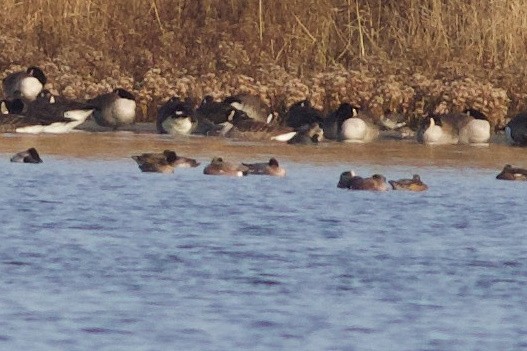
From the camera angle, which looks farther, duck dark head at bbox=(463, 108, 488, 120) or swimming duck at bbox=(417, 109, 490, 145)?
duck dark head at bbox=(463, 108, 488, 120)

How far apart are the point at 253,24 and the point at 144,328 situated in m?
16.3

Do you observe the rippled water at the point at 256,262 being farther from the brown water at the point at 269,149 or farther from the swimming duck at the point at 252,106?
the swimming duck at the point at 252,106

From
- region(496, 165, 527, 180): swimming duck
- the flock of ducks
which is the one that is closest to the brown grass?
the flock of ducks

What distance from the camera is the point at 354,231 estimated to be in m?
14.7

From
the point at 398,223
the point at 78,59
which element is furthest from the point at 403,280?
the point at 78,59

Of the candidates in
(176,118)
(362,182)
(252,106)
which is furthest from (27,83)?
(362,182)

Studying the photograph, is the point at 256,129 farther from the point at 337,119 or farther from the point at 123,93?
the point at 123,93

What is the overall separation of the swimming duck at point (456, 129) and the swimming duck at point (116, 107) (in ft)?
13.2

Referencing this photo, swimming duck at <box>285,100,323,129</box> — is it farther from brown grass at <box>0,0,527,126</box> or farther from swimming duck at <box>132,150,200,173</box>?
swimming duck at <box>132,150,200,173</box>

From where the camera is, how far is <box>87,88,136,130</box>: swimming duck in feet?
78.2

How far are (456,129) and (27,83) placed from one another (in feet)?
20.9

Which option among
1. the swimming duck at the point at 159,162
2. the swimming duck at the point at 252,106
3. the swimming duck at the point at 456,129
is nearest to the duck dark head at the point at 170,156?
the swimming duck at the point at 159,162

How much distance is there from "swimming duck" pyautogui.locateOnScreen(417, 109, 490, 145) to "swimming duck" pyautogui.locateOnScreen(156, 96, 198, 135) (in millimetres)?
3079

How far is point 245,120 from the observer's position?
76.5 feet
